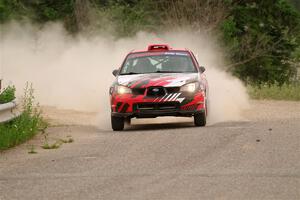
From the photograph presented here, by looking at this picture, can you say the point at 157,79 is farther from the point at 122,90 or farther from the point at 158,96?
the point at 122,90

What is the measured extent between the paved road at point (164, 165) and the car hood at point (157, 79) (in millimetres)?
856

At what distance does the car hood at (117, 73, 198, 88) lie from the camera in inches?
737

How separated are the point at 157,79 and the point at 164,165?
648 cm

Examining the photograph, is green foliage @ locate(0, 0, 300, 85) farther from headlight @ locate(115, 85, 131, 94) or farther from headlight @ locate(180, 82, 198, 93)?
headlight @ locate(115, 85, 131, 94)

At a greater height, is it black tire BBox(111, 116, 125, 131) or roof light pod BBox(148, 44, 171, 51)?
roof light pod BBox(148, 44, 171, 51)

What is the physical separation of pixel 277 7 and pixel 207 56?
7682 millimetres

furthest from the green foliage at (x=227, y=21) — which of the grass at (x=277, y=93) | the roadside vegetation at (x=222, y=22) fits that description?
the grass at (x=277, y=93)

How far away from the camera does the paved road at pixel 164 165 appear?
10359mm

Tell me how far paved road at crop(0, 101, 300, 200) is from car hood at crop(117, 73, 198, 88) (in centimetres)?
86

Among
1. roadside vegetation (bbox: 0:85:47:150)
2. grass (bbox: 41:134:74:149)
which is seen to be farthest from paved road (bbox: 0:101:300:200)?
roadside vegetation (bbox: 0:85:47:150)

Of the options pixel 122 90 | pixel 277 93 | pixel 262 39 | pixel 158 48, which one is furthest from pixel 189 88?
pixel 262 39

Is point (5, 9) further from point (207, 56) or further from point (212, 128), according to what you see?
point (212, 128)

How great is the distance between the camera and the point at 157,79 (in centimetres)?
1886

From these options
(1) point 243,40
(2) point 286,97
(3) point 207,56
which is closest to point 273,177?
(2) point 286,97
